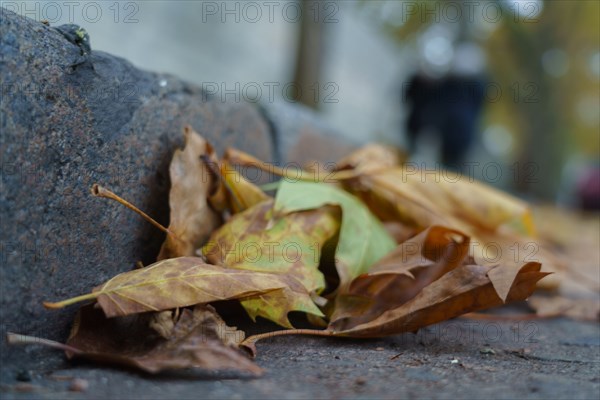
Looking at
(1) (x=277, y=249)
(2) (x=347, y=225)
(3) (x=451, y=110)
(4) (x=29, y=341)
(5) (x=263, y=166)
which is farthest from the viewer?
(3) (x=451, y=110)

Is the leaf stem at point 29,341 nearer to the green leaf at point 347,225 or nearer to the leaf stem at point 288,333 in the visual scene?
the leaf stem at point 288,333

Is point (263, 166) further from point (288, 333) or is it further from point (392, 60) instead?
point (392, 60)

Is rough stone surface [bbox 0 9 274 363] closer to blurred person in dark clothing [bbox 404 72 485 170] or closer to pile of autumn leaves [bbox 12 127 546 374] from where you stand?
pile of autumn leaves [bbox 12 127 546 374]

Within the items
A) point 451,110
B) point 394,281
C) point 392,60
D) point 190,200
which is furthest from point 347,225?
point 392,60

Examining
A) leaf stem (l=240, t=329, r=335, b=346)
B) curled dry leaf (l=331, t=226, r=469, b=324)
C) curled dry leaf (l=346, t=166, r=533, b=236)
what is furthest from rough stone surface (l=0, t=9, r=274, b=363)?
curled dry leaf (l=346, t=166, r=533, b=236)

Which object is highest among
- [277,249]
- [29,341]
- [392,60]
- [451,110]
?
[392,60]

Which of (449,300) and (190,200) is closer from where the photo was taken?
(449,300)

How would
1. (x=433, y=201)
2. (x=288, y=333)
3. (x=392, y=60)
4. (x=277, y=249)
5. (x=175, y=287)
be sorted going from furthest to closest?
(x=392, y=60)
(x=433, y=201)
(x=277, y=249)
(x=288, y=333)
(x=175, y=287)
